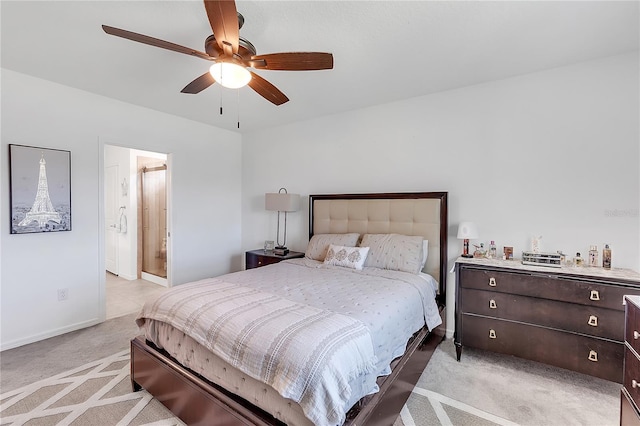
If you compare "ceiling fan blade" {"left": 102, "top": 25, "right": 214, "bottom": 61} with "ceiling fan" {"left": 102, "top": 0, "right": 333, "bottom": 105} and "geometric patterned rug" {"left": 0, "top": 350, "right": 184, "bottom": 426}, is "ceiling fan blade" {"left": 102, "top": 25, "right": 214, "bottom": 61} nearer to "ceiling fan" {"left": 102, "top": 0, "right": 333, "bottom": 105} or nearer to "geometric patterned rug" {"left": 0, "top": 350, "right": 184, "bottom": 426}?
"ceiling fan" {"left": 102, "top": 0, "right": 333, "bottom": 105}

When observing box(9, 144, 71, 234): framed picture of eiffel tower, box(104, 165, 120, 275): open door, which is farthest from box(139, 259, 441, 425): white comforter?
box(104, 165, 120, 275): open door

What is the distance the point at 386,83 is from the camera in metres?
2.98

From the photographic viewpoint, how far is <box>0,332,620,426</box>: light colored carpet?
189cm

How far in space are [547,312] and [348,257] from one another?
1709 mm

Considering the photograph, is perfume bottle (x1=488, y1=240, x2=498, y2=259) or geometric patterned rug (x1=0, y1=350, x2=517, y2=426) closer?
geometric patterned rug (x1=0, y1=350, x2=517, y2=426)

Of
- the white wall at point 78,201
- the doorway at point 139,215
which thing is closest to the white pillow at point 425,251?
the white wall at point 78,201

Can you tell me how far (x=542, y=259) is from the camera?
246 cm

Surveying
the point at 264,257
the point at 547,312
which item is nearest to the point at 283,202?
the point at 264,257

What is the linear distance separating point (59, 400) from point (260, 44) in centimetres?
297

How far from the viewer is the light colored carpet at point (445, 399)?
1.89 m

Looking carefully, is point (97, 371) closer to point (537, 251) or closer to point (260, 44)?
point (260, 44)

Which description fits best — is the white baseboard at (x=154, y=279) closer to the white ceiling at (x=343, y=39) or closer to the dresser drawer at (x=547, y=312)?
the white ceiling at (x=343, y=39)

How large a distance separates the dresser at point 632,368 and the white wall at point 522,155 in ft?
4.64

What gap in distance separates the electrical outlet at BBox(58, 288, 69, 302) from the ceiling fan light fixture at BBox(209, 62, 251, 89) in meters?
2.88
